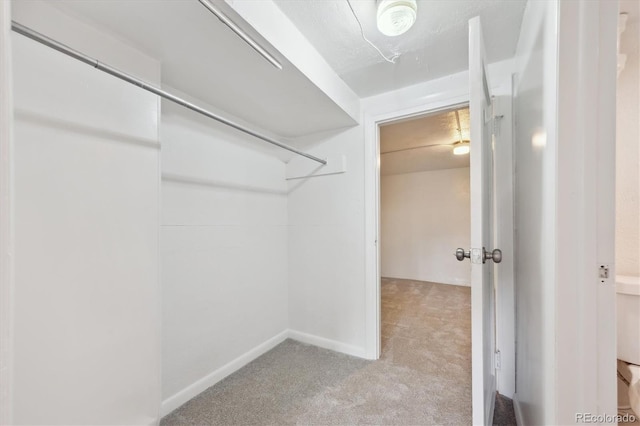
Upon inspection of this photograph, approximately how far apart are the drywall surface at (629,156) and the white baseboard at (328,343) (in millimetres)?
1676

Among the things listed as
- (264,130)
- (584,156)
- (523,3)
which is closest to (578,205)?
(584,156)

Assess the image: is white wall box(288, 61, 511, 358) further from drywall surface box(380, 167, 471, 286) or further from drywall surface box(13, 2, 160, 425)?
drywall surface box(380, 167, 471, 286)

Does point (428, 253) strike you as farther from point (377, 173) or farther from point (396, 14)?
point (396, 14)

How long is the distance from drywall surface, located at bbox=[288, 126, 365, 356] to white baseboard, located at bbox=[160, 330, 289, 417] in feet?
1.03

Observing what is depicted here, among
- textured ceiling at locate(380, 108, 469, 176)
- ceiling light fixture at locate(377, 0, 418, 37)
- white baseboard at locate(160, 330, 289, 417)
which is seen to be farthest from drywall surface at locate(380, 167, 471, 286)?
ceiling light fixture at locate(377, 0, 418, 37)

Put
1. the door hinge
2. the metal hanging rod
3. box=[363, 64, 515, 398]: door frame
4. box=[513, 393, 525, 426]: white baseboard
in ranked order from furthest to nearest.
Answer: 1. box=[363, 64, 515, 398]: door frame
2. box=[513, 393, 525, 426]: white baseboard
3. the metal hanging rod
4. the door hinge

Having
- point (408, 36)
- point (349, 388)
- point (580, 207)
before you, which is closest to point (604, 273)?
point (580, 207)

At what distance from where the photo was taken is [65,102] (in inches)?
38.8

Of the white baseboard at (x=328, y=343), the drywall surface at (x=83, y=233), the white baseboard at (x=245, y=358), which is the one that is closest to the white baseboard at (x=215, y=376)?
the white baseboard at (x=245, y=358)

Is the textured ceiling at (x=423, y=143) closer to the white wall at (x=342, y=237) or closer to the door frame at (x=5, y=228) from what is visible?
the white wall at (x=342, y=237)

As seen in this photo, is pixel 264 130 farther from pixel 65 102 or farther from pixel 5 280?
pixel 5 280

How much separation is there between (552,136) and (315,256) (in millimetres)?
1859

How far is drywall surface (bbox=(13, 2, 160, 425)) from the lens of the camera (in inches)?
35.4

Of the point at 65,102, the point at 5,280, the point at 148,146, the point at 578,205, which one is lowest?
the point at 5,280
